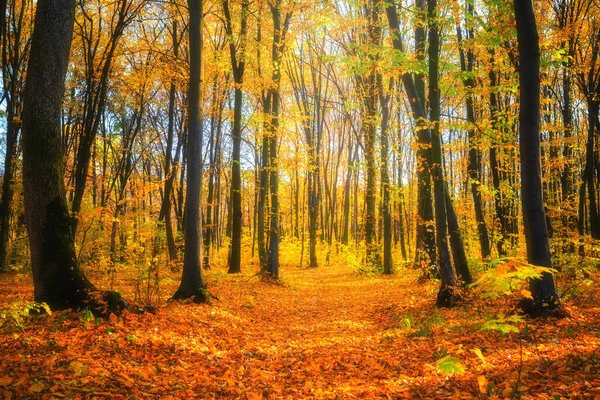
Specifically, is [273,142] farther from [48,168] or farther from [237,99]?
[48,168]

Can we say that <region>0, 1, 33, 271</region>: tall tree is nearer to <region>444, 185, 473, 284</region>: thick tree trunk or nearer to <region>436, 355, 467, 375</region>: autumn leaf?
<region>444, 185, 473, 284</region>: thick tree trunk

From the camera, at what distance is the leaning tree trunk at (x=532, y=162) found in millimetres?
6223

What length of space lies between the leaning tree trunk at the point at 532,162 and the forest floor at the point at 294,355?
524mm

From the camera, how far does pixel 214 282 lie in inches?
510

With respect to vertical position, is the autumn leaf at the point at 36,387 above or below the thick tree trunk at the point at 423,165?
below

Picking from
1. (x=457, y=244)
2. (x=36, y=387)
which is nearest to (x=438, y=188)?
(x=457, y=244)

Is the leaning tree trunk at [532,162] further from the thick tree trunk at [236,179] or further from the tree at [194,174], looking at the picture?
the thick tree trunk at [236,179]

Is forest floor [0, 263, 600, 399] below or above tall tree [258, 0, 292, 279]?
below

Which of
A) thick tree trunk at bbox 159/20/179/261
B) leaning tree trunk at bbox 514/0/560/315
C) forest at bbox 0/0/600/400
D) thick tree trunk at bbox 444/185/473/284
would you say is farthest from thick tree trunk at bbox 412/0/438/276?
thick tree trunk at bbox 159/20/179/261

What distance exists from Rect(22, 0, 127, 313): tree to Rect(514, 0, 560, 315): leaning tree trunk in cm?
693

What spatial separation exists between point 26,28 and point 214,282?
40.7 ft

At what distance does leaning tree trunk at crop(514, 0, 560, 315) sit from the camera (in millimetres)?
6223

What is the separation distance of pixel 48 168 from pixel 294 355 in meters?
4.64

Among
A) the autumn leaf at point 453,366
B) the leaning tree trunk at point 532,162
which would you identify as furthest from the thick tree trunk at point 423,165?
the autumn leaf at point 453,366
